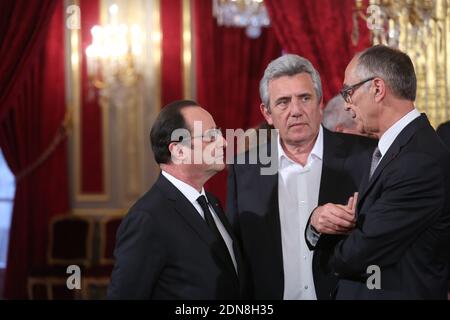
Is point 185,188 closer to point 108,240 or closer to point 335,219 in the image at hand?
point 335,219

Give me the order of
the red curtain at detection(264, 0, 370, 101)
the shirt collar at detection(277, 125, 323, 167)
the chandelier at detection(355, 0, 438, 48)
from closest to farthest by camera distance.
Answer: the shirt collar at detection(277, 125, 323, 167), the chandelier at detection(355, 0, 438, 48), the red curtain at detection(264, 0, 370, 101)

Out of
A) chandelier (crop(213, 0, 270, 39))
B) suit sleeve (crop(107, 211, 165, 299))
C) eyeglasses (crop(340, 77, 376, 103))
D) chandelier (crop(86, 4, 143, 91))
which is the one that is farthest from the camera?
chandelier (crop(86, 4, 143, 91))

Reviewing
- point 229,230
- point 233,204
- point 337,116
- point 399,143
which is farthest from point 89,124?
point 399,143

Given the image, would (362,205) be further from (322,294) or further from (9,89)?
(9,89)

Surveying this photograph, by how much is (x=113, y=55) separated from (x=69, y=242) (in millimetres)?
1769

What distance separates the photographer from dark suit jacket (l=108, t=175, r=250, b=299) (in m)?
2.01

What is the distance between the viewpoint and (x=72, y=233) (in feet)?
21.0

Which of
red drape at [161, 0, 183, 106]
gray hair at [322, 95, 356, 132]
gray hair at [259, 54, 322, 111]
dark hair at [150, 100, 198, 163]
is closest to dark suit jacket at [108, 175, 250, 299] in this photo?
dark hair at [150, 100, 198, 163]

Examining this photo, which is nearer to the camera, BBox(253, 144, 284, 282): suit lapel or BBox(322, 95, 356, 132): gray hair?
BBox(253, 144, 284, 282): suit lapel

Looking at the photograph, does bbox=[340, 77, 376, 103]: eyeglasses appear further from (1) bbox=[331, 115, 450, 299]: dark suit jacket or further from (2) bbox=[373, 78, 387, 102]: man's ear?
(1) bbox=[331, 115, 450, 299]: dark suit jacket

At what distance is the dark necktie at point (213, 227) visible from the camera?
2.21 m

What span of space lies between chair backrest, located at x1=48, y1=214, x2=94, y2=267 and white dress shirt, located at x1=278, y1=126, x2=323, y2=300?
13.3 feet

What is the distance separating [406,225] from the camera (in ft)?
6.66
